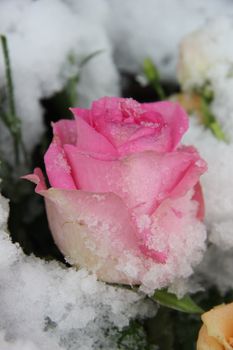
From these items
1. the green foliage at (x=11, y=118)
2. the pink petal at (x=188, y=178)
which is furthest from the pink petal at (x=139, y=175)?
the green foliage at (x=11, y=118)

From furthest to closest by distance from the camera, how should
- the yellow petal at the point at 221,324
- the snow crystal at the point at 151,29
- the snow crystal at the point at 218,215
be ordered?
the snow crystal at the point at 151,29, the snow crystal at the point at 218,215, the yellow petal at the point at 221,324

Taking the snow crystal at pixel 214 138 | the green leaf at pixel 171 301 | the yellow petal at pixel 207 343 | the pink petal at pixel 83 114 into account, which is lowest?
the green leaf at pixel 171 301

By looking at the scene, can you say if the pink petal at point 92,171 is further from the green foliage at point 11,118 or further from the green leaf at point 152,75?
the green leaf at point 152,75

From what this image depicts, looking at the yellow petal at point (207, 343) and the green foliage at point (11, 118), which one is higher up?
the green foliage at point (11, 118)

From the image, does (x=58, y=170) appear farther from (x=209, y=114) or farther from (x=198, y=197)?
(x=209, y=114)

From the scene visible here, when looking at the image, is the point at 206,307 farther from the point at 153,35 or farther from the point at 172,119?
the point at 153,35

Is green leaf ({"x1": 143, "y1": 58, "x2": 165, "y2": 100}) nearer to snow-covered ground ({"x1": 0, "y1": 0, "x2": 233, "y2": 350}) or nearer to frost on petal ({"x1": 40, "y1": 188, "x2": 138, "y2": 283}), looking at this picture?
snow-covered ground ({"x1": 0, "y1": 0, "x2": 233, "y2": 350})

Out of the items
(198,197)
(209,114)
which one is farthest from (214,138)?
(198,197)
